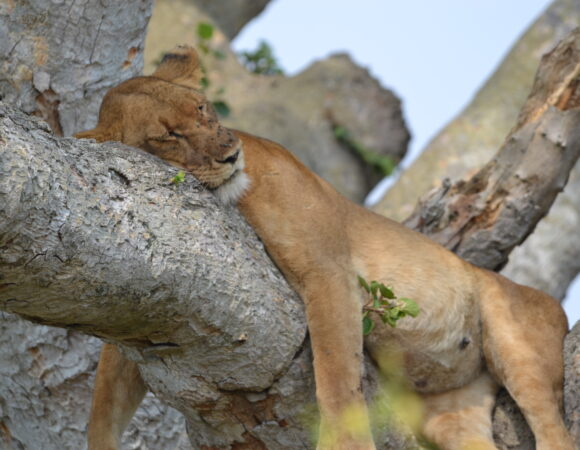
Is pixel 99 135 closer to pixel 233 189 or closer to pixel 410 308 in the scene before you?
pixel 233 189

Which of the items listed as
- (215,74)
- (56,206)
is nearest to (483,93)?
(215,74)

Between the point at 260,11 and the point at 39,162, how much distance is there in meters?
6.28

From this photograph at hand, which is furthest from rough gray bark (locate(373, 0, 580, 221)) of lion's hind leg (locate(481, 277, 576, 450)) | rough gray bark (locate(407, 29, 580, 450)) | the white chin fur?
the white chin fur

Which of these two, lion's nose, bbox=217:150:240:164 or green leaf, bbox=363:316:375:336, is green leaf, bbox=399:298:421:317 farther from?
lion's nose, bbox=217:150:240:164

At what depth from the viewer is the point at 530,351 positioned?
128 inches

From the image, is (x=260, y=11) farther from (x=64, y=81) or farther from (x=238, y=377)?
(x=238, y=377)

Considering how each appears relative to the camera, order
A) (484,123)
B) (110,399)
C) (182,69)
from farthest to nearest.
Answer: (484,123), (182,69), (110,399)

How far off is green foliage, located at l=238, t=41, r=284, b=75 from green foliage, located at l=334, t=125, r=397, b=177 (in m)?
0.77

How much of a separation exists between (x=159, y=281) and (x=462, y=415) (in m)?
1.34

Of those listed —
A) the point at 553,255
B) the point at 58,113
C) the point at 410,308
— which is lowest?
the point at 58,113

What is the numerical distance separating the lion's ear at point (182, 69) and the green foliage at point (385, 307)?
93 cm

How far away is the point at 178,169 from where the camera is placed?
2.67m

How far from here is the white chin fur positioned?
291 centimetres

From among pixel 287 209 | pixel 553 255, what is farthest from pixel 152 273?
pixel 553 255
